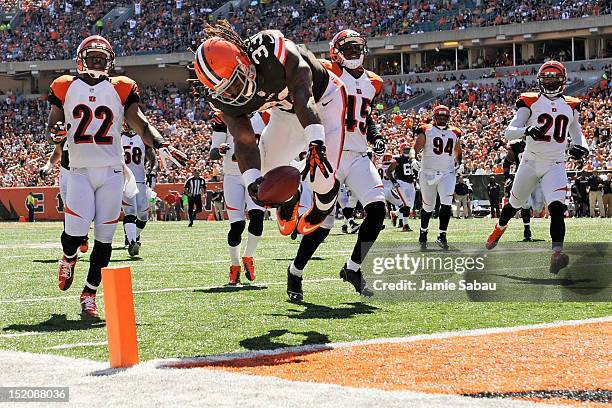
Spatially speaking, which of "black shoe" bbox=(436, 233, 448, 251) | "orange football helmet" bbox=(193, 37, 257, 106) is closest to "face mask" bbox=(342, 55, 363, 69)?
"orange football helmet" bbox=(193, 37, 257, 106)

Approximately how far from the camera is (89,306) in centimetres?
719

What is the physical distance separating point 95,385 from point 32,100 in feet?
166

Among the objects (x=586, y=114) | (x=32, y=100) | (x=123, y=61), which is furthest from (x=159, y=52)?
(x=586, y=114)

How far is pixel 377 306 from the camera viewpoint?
7.37 m

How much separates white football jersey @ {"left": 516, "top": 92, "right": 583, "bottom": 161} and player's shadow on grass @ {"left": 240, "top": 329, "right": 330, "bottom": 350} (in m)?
4.73

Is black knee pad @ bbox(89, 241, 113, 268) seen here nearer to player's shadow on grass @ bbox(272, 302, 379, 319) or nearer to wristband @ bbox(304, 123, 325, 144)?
player's shadow on grass @ bbox(272, 302, 379, 319)

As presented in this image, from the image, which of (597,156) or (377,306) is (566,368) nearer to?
(377,306)

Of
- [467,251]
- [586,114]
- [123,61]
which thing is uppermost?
[123,61]

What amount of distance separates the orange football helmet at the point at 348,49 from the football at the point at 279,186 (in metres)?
3.24

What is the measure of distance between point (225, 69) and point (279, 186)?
2.48 feet

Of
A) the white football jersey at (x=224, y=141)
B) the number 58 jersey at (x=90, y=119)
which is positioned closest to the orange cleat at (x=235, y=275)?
the white football jersey at (x=224, y=141)

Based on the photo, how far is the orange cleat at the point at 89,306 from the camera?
23.4ft

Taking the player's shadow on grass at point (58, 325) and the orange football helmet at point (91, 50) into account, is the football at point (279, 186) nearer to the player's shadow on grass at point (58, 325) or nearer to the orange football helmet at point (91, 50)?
the player's shadow on grass at point (58, 325)

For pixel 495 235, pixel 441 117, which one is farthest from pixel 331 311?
pixel 441 117
